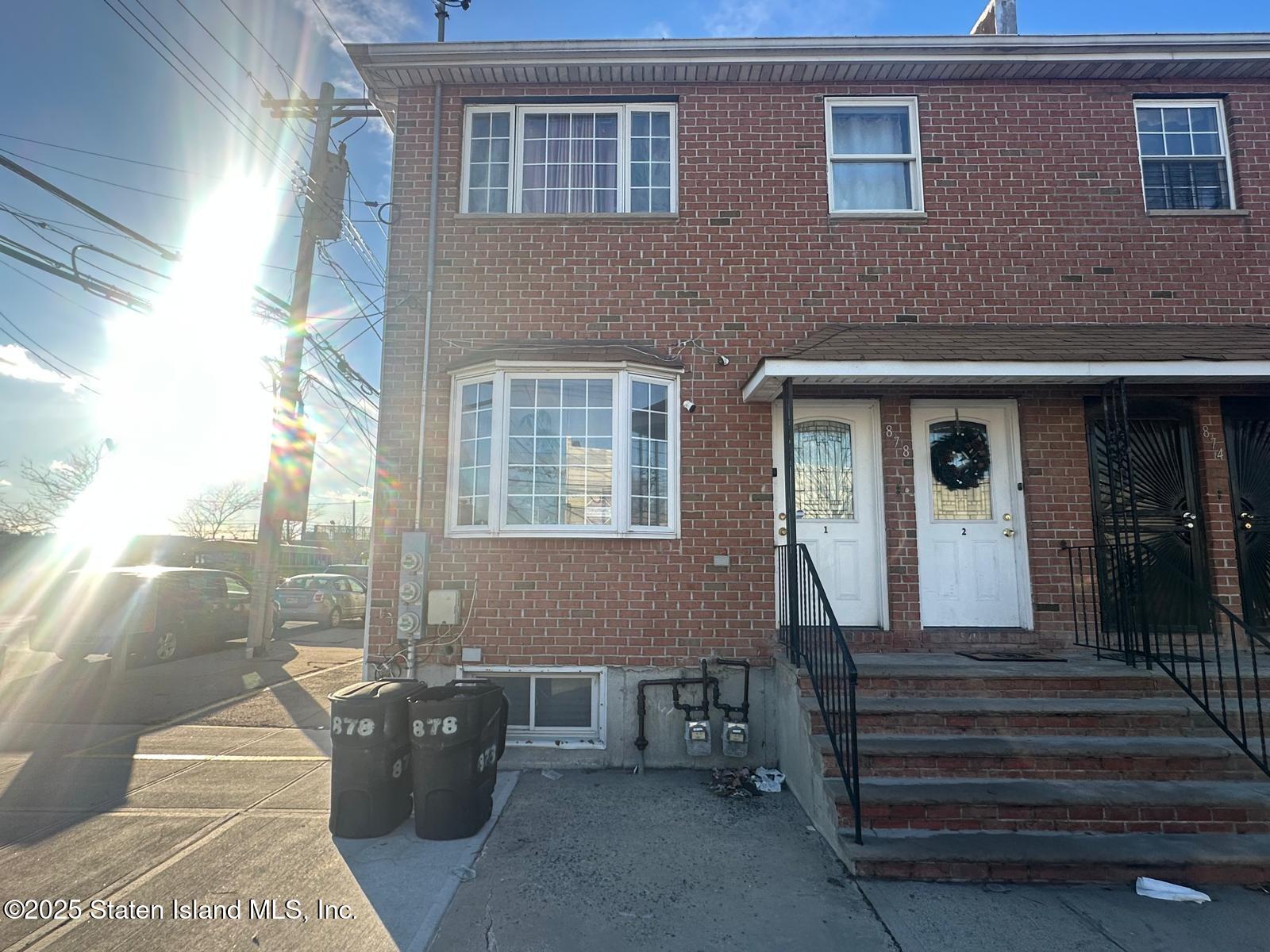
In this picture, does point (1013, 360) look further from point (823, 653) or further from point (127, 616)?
point (127, 616)

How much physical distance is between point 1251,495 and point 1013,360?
3270 mm

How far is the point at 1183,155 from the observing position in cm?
662

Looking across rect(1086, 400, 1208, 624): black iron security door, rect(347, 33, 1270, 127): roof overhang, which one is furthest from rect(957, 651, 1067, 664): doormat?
rect(347, 33, 1270, 127): roof overhang

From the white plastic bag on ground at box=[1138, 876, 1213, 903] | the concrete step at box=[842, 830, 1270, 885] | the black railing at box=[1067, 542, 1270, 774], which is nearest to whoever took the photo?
the white plastic bag on ground at box=[1138, 876, 1213, 903]

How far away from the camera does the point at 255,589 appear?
1071cm

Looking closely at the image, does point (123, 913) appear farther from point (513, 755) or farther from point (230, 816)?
point (513, 755)

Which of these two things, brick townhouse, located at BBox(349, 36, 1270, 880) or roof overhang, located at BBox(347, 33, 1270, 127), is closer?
brick townhouse, located at BBox(349, 36, 1270, 880)

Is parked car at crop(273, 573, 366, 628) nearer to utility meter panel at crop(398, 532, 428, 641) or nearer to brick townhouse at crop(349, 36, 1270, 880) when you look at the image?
utility meter panel at crop(398, 532, 428, 641)

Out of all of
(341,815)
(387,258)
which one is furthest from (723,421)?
(341,815)

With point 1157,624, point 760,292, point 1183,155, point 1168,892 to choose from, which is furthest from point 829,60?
point 1168,892

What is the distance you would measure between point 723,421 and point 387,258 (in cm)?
374

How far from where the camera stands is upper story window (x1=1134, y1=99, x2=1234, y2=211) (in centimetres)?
659

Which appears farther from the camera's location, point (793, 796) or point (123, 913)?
point (793, 796)

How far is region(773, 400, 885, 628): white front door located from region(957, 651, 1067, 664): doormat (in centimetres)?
79
